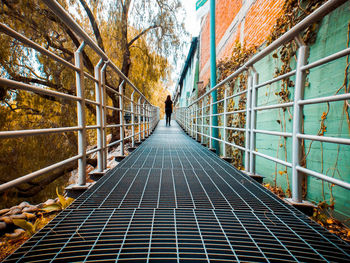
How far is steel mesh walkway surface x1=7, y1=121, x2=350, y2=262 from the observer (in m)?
0.94

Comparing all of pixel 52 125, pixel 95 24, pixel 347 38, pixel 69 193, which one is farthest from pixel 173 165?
pixel 95 24

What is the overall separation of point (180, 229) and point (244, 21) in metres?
4.38

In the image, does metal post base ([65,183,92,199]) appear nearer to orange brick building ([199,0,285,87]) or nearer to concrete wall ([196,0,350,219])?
concrete wall ([196,0,350,219])

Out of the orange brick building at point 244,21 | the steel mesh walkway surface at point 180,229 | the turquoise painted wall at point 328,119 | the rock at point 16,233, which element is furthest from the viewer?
the orange brick building at point 244,21

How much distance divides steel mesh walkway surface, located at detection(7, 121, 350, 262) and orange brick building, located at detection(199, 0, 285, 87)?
254 cm

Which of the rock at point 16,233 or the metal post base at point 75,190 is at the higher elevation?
the metal post base at point 75,190

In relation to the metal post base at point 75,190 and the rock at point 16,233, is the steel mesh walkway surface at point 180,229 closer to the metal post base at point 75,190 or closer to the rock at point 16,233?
the metal post base at point 75,190

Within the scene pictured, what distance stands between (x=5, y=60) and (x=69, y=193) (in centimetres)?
318

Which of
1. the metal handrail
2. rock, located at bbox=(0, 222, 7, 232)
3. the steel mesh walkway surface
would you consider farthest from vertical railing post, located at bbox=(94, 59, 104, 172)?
rock, located at bbox=(0, 222, 7, 232)

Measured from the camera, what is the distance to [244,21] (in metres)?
4.22

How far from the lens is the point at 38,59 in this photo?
4258mm

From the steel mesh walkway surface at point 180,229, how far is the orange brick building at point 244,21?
254 cm

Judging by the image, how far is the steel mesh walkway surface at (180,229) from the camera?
940 millimetres

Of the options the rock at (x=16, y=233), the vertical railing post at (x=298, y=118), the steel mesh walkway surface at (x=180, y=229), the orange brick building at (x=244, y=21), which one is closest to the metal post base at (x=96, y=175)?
the steel mesh walkway surface at (x=180, y=229)
